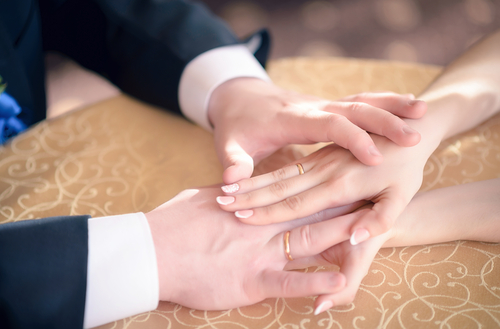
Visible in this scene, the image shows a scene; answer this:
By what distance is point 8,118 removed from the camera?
37.6 inches

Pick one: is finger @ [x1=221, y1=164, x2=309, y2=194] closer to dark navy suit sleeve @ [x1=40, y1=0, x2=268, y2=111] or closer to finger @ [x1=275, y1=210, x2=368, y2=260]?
finger @ [x1=275, y1=210, x2=368, y2=260]

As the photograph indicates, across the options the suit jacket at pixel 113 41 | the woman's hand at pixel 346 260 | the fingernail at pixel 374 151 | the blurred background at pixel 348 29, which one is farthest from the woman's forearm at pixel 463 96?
the blurred background at pixel 348 29

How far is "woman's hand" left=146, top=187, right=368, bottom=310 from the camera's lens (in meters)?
0.62

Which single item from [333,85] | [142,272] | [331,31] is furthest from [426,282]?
[331,31]

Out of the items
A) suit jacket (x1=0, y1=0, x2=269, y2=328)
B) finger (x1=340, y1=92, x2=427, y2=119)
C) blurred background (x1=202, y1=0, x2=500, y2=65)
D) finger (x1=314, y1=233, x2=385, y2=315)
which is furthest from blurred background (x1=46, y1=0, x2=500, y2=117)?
finger (x1=314, y1=233, x2=385, y2=315)

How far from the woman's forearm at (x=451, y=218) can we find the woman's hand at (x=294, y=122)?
0.43 ft

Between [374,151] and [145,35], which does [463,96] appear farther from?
[145,35]

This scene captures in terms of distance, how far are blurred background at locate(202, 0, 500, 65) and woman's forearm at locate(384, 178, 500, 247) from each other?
1.63 meters

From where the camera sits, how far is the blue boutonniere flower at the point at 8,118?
91cm

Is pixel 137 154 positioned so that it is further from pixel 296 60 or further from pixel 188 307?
pixel 296 60

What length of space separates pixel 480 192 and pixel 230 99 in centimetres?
54

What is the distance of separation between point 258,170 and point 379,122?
0.27m

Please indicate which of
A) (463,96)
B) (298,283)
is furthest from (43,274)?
(463,96)

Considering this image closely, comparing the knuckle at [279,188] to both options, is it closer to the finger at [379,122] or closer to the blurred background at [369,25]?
the finger at [379,122]
